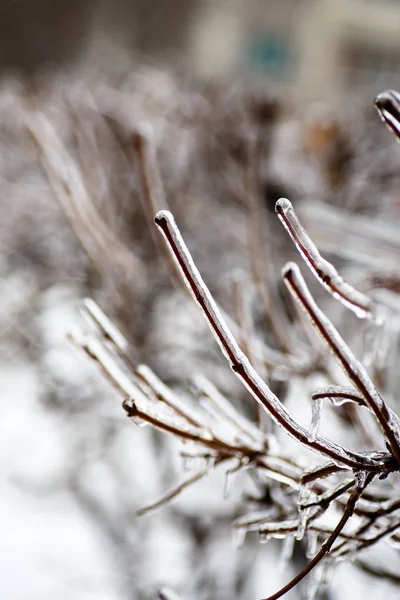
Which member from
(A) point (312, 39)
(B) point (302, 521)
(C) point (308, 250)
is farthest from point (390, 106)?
(A) point (312, 39)

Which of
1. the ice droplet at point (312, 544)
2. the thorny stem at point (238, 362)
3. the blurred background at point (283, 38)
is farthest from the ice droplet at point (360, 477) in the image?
the blurred background at point (283, 38)

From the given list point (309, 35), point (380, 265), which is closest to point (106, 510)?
point (380, 265)

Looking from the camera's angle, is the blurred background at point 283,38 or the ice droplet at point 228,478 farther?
the blurred background at point 283,38

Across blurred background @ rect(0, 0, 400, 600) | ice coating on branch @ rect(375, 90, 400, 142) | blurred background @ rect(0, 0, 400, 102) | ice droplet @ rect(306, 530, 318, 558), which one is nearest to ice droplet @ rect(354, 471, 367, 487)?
ice droplet @ rect(306, 530, 318, 558)

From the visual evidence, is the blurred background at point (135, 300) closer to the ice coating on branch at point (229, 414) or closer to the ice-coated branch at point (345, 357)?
the ice coating on branch at point (229, 414)

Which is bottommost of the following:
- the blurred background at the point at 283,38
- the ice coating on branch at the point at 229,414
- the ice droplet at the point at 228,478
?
the ice droplet at the point at 228,478

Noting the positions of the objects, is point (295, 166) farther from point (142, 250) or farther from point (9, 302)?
point (9, 302)

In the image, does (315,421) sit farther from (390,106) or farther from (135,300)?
(135,300)
